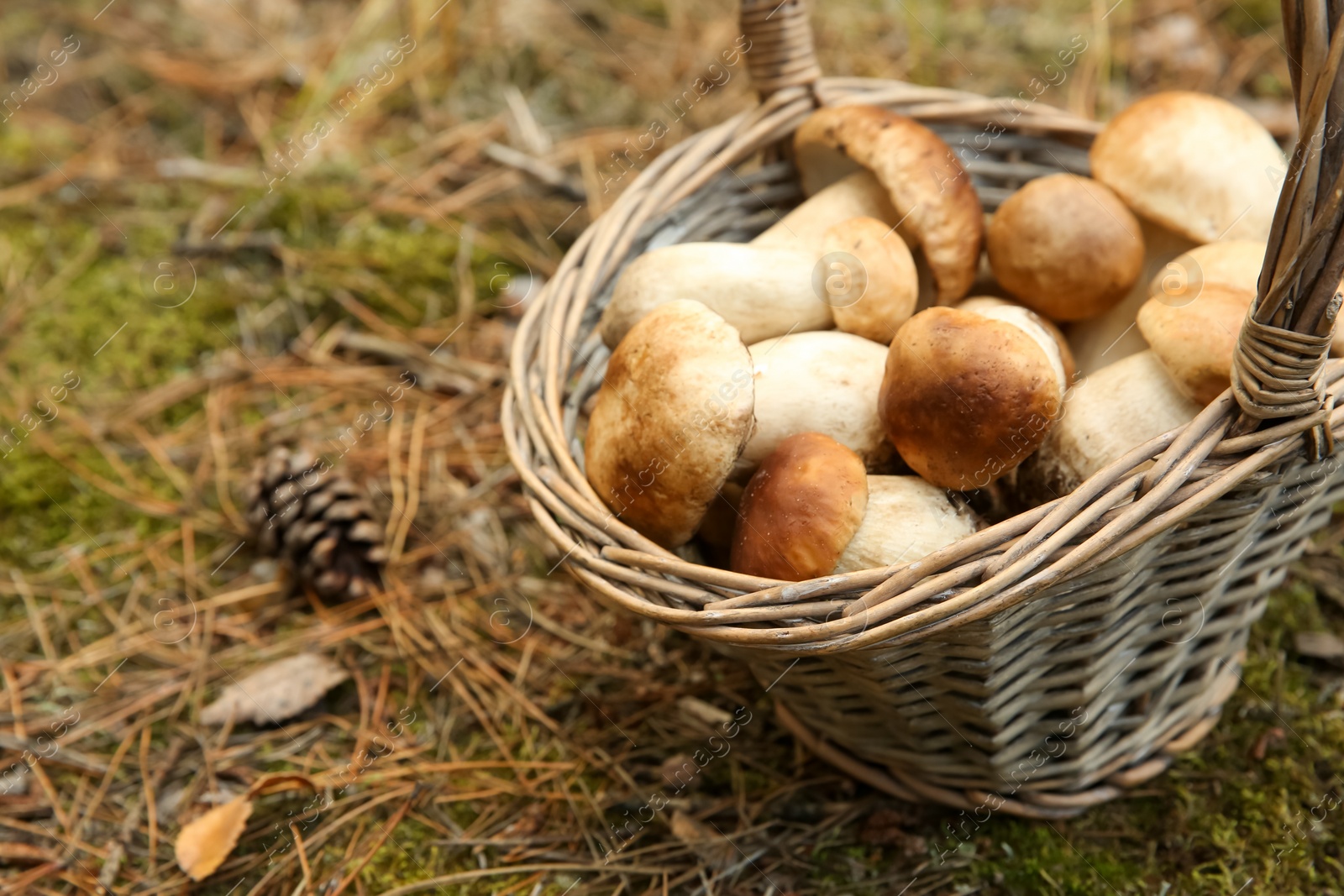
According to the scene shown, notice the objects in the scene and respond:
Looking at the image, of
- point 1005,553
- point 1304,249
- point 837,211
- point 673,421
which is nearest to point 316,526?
point 673,421

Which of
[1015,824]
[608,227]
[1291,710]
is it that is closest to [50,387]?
[608,227]

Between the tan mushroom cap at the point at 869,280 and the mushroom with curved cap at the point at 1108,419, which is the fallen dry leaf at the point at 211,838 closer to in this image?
the tan mushroom cap at the point at 869,280

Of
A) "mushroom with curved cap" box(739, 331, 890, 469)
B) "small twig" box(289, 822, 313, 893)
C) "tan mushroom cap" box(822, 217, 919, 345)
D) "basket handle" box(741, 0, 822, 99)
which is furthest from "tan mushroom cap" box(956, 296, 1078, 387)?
"small twig" box(289, 822, 313, 893)

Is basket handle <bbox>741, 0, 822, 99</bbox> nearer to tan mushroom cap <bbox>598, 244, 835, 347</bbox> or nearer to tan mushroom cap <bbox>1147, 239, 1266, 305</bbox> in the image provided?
tan mushroom cap <bbox>598, 244, 835, 347</bbox>

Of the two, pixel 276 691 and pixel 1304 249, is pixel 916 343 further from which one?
pixel 276 691

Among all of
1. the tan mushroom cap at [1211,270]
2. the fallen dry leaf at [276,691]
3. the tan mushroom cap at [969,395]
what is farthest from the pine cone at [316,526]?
the tan mushroom cap at [1211,270]

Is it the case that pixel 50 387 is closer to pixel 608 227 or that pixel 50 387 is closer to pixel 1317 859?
pixel 608 227

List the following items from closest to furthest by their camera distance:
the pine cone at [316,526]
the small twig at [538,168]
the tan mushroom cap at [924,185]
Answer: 1. the tan mushroom cap at [924,185]
2. the pine cone at [316,526]
3. the small twig at [538,168]
